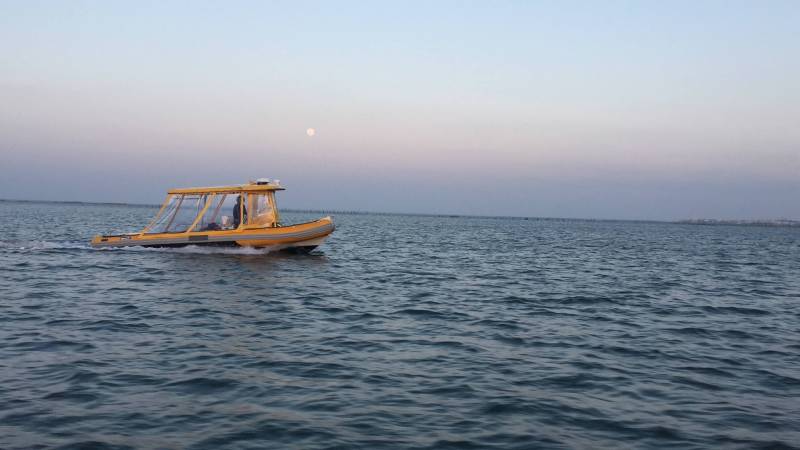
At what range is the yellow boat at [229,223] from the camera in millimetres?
25375

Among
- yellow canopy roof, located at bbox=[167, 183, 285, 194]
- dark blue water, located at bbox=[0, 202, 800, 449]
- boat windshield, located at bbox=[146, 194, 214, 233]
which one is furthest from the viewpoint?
boat windshield, located at bbox=[146, 194, 214, 233]

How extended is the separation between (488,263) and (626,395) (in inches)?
821

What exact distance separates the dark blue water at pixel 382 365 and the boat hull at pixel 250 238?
635 cm

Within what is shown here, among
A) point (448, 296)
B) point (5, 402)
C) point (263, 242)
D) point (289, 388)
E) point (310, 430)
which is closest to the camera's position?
point (310, 430)

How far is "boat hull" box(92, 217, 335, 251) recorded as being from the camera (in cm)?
2530

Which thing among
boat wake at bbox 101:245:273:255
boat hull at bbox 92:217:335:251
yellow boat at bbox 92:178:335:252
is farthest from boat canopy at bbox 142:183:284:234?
boat wake at bbox 101:245:273:255

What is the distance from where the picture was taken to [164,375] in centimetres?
827

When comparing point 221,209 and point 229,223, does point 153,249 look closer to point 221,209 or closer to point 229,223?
point 221,209

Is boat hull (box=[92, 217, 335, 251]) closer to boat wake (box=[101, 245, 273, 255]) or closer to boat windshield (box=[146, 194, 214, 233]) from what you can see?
boat wake (box=[101, 245, 273, 255])

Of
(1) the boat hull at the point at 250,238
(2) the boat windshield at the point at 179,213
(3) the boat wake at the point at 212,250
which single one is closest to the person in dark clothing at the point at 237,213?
(1) the boat hull at the point at 250,238

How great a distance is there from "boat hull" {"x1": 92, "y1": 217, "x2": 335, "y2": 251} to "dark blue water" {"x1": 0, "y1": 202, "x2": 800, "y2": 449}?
6353 millimetres

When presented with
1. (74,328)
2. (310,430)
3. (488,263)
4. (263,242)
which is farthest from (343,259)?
(310,430)

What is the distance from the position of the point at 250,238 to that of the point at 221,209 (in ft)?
6.95

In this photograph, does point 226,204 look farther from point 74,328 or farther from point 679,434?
point 679,434
